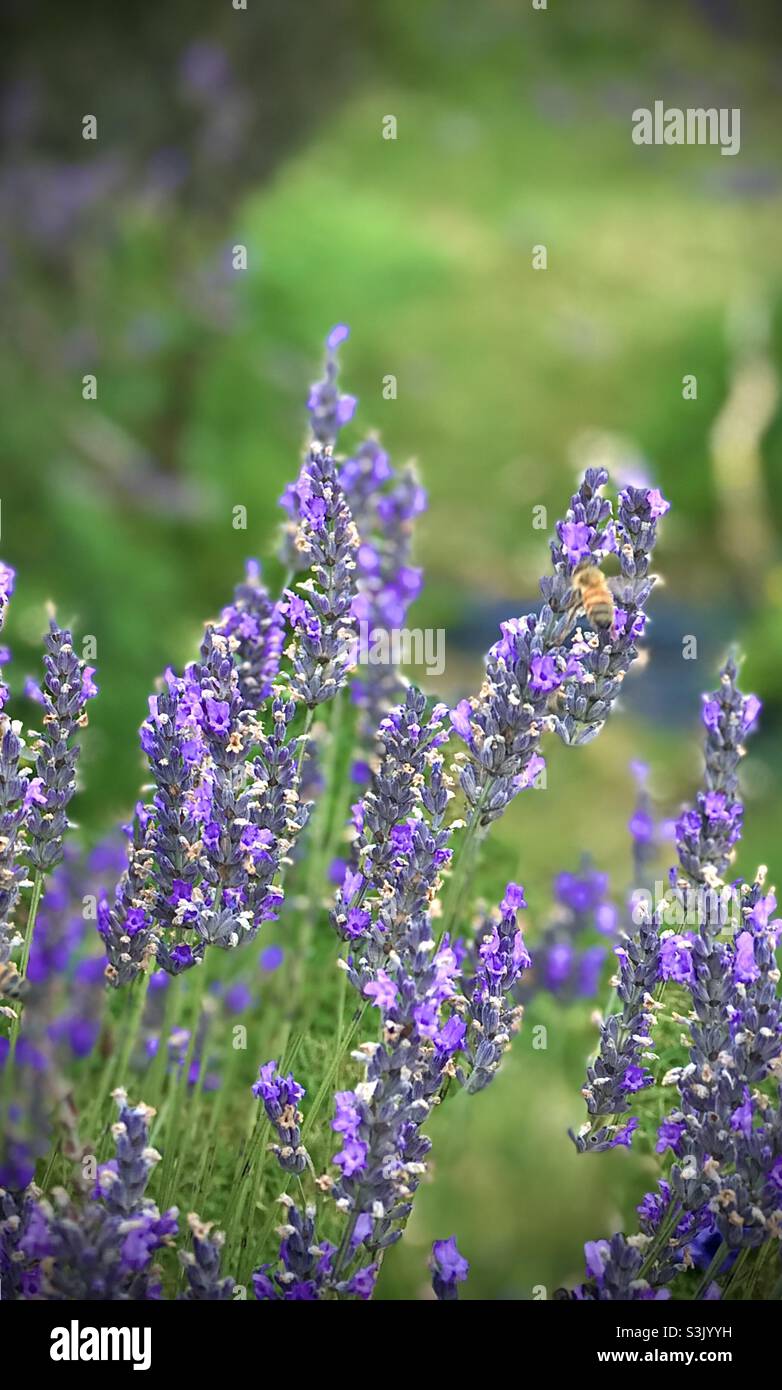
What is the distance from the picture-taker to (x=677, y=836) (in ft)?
2.95

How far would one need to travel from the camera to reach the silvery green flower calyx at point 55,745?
82 cm

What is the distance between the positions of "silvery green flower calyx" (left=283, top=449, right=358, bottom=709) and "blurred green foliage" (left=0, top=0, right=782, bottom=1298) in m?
0.30

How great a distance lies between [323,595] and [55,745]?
0.18 m

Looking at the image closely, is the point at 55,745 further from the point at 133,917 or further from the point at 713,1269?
the point at 713,1269

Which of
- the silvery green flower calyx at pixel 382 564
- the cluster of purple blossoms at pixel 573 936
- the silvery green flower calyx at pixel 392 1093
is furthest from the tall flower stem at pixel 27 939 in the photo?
the cluster of purple blossoms at pixel 573 936

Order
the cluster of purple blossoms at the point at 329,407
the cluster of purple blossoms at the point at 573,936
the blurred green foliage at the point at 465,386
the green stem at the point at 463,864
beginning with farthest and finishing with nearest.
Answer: the blurred green foliage at the point at 465,386
the cluster of purple blossoms at the point at 573,936
the cluster of purple blossoms at the point at 329,407
the green stem at the point at 463,864

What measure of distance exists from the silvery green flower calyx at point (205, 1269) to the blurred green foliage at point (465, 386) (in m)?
0.29

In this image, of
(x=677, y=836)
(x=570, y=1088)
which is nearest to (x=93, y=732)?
(x=570, y=1088)

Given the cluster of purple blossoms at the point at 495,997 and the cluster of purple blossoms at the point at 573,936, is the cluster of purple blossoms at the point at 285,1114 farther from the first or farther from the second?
the cluster of purple blossoms at the point at 573,936

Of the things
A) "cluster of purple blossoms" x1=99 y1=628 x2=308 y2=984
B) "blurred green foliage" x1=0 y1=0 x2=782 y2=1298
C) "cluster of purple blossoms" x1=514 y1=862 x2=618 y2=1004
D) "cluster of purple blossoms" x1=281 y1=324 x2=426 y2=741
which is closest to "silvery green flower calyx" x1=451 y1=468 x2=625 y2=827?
"cluster of purple blossoms" x1=99 y1=628 x2=308 y2=984

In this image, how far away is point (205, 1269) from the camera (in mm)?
762

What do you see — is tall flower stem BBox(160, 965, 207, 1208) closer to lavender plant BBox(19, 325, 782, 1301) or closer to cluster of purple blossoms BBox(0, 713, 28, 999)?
lavender plant BBox(19, 325, 782, 1301)

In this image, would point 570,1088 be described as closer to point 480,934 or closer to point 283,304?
point 480,934

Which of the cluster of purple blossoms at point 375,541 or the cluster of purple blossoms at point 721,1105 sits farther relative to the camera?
the cluster of purple blossoms at point 375,541
